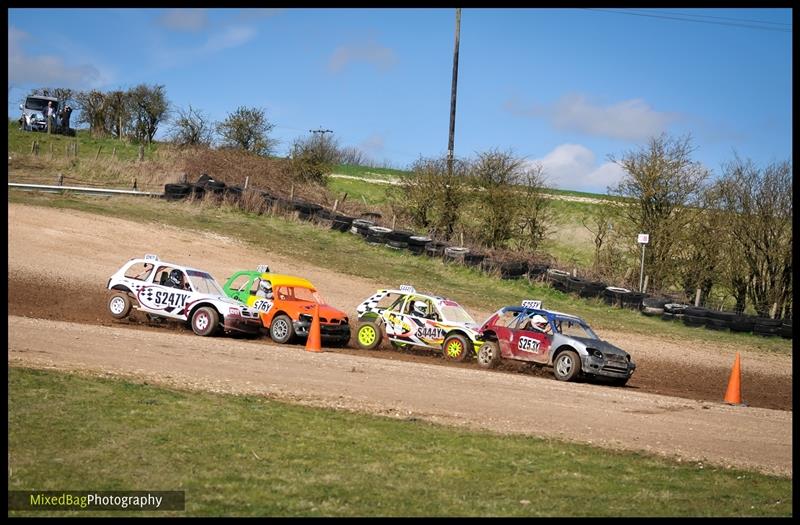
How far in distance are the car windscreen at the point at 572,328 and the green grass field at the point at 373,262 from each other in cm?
810

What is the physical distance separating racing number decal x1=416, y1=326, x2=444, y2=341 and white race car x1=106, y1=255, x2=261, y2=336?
3493 mm

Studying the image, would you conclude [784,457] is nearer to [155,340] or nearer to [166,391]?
[166,391]

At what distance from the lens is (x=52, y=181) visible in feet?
132

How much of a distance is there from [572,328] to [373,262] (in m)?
14.4

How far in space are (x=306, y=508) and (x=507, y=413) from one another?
19.1 feet

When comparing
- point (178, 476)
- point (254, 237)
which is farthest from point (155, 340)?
point (254, 237)

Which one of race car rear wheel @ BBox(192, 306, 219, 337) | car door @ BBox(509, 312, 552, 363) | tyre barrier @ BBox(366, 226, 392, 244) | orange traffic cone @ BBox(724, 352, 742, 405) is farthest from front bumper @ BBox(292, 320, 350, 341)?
tyre barrier @ BBox(366, 226, 392, 244)

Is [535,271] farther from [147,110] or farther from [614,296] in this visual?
[147,110]

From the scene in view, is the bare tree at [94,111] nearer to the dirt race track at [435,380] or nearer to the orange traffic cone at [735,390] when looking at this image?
the dirt race track at [435,380]

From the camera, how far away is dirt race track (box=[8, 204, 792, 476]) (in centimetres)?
1241

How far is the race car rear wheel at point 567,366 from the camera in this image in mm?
17719

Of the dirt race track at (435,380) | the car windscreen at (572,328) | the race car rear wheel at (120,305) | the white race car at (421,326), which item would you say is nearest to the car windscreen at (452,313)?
the white race car at (421,326)

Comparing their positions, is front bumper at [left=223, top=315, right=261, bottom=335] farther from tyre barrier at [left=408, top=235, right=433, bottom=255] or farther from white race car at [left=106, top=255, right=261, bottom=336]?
tyre barrier at [left=408, top=235, right=433, bottom=255]

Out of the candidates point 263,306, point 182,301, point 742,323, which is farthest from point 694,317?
point 182,301
